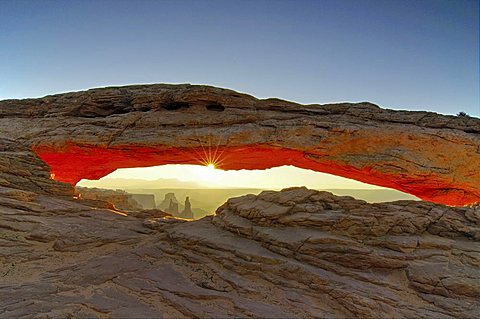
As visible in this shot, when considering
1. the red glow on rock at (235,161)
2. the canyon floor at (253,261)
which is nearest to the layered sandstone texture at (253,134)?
the red glow on rock at (235,161)

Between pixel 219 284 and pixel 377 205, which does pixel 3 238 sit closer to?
pixel 219 284

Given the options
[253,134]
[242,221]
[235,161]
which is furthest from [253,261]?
[235,161]

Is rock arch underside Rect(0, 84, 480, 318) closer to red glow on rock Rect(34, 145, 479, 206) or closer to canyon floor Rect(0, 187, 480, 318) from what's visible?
canyon floor Rect(0, 187, 480, 318)

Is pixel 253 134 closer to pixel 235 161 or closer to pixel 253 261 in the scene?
pixel 235 161

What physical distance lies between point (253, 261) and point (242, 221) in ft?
10.1

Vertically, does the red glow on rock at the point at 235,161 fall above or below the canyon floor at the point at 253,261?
above

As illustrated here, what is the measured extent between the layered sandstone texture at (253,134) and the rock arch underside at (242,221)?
126 millimetres

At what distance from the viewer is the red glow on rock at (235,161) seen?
22953mm

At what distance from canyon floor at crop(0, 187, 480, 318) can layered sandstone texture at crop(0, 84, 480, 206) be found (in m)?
7.81

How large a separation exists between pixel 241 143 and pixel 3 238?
52.0ft

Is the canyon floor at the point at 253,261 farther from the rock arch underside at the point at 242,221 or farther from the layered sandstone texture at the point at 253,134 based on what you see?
the layered sandstone texture at the point at 253,134

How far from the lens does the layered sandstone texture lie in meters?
21.7

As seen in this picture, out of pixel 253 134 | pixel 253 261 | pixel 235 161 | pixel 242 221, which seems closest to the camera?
pixel 253 261

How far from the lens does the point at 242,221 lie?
14.6 m
